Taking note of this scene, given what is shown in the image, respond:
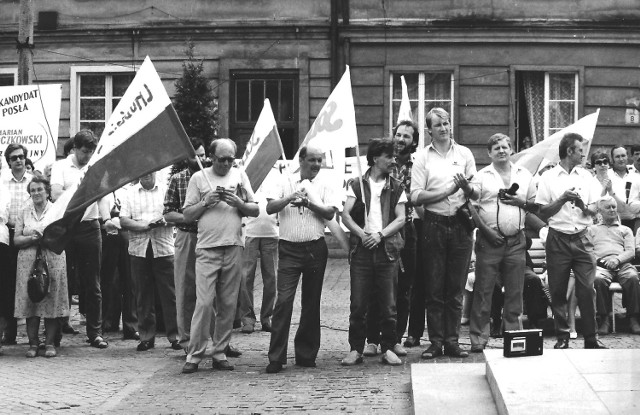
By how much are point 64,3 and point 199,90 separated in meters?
5.61

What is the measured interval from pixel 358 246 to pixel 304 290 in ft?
2.20

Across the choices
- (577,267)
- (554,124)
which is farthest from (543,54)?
(577,267)

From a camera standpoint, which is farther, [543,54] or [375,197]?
[543,54]

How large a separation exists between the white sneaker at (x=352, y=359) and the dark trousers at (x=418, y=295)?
1.23 meters

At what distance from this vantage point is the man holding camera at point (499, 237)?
1184 centimetres

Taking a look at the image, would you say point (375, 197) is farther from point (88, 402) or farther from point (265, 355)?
point (88, 402)

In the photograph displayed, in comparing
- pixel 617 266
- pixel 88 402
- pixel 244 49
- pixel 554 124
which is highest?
pixel 244 49

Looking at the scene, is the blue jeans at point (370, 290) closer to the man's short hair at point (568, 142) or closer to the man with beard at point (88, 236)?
the man's short hair at point (568, 142)

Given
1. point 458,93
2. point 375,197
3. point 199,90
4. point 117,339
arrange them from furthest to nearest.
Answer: point 458,93
point 199,90
point 117,339
point 375,197

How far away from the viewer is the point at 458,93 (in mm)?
25562

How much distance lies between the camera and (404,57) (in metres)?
25.6

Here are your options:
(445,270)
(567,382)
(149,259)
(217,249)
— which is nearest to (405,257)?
(445,270)

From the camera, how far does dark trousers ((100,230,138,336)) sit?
1404 cm

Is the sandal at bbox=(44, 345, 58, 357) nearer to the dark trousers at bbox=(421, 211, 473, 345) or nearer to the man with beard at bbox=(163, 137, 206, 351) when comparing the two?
the man with beard at bbox=(163, 137, 206, 351)
